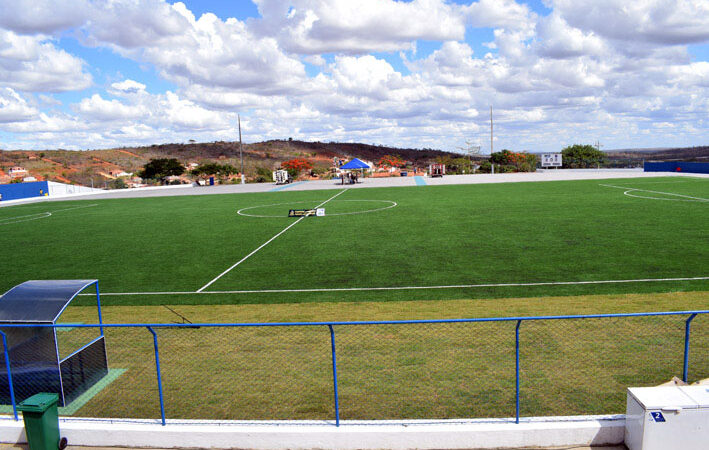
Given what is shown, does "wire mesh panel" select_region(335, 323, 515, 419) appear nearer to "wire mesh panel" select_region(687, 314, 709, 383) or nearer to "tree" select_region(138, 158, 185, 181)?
"wire mesh panel" select_region(687, 314, 709, 383)

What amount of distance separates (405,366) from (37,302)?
6755mm

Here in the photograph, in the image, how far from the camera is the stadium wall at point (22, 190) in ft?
186

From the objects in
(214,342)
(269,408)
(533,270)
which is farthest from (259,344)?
(533,270)

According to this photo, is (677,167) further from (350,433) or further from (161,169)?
(161,169)

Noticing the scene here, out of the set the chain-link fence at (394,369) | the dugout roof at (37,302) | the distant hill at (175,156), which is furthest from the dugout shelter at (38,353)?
the distant hill at (175,156)

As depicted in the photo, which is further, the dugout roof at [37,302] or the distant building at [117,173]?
the distant building at [117,173]

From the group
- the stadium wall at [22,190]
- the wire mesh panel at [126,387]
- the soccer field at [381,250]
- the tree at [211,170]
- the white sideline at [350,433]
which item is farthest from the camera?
the tree at [211,170]

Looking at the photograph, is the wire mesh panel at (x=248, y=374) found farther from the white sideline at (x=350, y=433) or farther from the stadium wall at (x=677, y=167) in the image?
the stadium wall at (x=677, y=167)

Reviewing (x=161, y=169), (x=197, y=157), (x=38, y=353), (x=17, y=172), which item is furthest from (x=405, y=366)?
(x=197, y=157)

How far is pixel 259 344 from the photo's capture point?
1102cm

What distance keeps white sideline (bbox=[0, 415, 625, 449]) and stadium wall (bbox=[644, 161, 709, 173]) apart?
6383cm

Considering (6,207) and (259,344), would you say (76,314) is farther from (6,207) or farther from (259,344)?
(6,207)

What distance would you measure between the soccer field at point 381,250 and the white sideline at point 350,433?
7.15m

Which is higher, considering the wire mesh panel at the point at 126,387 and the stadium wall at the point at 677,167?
the stadium wall at the point at 677,167
